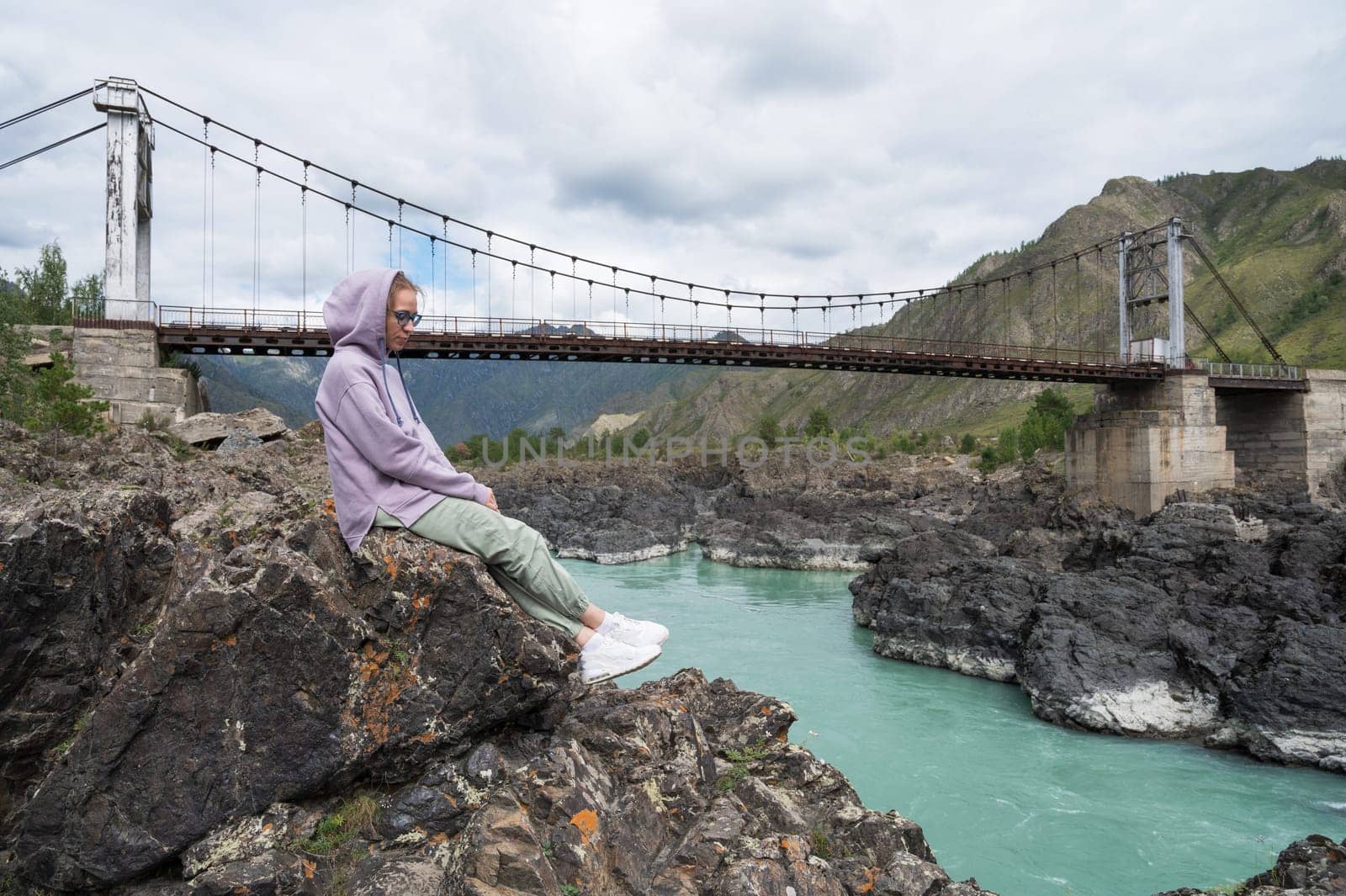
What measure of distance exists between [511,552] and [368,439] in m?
0.64

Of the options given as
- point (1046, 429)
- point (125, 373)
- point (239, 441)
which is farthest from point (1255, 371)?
point (125, 373)

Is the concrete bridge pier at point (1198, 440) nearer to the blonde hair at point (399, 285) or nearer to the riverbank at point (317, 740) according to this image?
the riverbank at point (317, 740)

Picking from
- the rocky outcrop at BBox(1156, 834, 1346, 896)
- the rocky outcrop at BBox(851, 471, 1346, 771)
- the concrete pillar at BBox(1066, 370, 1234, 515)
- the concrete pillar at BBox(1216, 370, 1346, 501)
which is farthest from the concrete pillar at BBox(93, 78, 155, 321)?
the concrete pillar at BBox(1216, 370, 1346, 501)

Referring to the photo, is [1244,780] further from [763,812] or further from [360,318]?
[360,318]

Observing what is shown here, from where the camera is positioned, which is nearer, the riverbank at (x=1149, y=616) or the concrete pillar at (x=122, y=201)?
the riverbank at (x=1149, y=616)

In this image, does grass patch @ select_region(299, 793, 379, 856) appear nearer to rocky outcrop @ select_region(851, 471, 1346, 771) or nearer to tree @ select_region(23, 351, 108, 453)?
rocky outcrop @ select_region(851, 471, 1346, 771)

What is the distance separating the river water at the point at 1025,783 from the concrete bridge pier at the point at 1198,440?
18602 mm

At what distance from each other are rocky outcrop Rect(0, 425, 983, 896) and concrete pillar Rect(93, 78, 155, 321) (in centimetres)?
2176

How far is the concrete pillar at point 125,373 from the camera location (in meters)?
20.0

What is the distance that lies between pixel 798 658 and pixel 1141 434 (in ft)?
65.5

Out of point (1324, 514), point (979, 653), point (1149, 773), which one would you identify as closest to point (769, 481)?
point (1324, 514)

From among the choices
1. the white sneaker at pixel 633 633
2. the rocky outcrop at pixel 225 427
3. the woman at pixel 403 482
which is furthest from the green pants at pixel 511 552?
the rocky outcrop at pixel 225 427

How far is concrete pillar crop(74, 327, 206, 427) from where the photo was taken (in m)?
20.0

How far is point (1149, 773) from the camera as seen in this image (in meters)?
10.1
